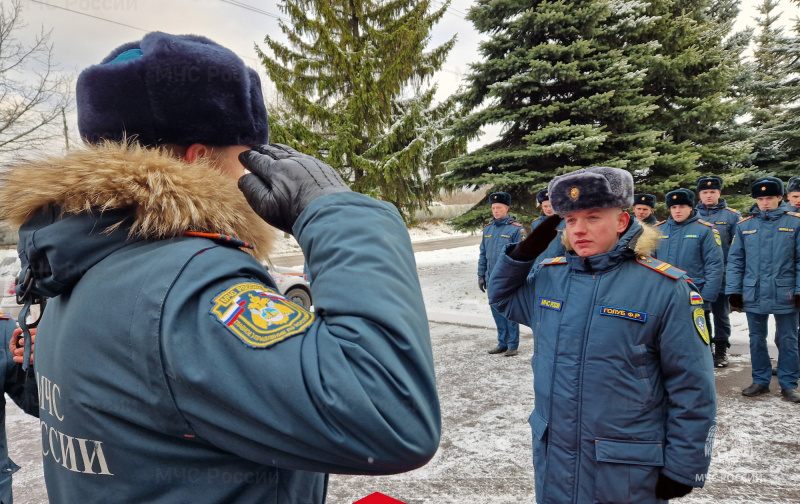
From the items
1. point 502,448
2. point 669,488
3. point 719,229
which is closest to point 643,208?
point 719,229

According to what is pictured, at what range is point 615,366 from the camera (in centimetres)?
219

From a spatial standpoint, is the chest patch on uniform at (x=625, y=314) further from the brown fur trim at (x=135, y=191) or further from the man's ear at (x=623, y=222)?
the brown fur trim at (x=135, y=191)

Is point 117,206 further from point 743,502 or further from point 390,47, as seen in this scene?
point 390,47

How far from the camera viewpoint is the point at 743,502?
9.91 ft

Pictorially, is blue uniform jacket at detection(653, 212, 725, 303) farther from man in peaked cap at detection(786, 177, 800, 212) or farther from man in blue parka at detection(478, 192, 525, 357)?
man in blue parka at detection(478, 192, 525, 357)

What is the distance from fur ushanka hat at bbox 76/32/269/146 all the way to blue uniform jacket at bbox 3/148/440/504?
0.12 metres

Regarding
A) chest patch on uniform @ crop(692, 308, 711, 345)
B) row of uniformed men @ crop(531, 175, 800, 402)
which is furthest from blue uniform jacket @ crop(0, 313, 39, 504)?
row of uniformed men @ crop(531, 175, 800, 402)

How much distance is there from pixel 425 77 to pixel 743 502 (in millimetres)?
14950

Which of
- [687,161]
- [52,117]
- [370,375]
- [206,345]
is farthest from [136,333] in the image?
[52,117]

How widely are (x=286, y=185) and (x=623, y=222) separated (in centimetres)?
211

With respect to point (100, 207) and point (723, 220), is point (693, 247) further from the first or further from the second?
point (100, 207)

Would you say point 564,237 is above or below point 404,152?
below

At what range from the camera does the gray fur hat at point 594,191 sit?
2371 millimetres

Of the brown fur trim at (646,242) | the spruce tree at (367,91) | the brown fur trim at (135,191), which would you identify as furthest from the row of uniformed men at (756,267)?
the spruce tree at (367,91)
